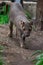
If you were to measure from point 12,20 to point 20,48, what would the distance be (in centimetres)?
106

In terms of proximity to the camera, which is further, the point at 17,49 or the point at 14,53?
the point at 17,49

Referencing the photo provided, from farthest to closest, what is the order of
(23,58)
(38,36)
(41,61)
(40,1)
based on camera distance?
(40,1)
(38,36)
(23,58)
(41,61)

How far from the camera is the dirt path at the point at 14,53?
5492 mm

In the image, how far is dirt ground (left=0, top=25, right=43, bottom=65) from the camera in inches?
219

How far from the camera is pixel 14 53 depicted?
6043mm

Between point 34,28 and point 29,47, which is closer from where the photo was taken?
point 29,47

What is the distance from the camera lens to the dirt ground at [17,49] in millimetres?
5555

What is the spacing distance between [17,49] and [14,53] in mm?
324

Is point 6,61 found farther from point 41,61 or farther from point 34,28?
point 34,28

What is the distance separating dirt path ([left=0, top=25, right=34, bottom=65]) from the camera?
5.49m

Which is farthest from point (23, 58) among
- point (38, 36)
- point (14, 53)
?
point (38, 36)

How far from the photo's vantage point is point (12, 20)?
23.5 ft

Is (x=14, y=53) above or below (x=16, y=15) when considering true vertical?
below

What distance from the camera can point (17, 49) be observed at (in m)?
6.35
